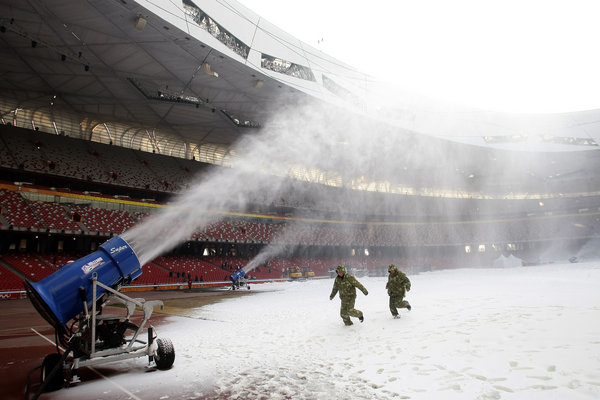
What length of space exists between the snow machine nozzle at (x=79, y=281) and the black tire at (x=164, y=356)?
1159mm

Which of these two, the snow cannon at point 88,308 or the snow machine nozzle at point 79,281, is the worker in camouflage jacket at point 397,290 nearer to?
the snow cannon at point 88,308

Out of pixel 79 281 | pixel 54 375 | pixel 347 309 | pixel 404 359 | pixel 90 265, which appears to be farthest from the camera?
pixel 347 309

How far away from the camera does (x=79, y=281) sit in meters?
4.17

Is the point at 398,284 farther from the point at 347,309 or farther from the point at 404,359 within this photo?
the point at 404,359

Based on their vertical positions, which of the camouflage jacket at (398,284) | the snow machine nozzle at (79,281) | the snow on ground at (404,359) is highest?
the snow machine nozzle at (79,281)

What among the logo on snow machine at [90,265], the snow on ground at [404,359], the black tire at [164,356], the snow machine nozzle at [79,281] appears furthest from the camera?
the black tire at [164,356]

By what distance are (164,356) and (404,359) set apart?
142 inches

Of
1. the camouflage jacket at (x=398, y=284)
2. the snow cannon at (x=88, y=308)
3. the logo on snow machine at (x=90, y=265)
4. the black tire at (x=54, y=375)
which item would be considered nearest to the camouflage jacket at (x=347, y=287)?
the camouflage jacket at (x=398, y=284)

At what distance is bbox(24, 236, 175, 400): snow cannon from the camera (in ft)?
13.0

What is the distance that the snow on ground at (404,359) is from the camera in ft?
11.1

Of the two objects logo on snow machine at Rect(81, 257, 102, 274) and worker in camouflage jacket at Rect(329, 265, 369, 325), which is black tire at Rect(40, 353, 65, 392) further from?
worker in camouflage jacket at Rect(329, 265, 369, 325)

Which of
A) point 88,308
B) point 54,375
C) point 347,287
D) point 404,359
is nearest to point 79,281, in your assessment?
point 88,308

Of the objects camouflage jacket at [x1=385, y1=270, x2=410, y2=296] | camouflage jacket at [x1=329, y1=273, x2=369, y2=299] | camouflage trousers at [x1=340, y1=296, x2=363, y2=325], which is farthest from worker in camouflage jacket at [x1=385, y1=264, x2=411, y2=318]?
camouflage trousers at [x1=340, y1=296, x2=363, y2=325]

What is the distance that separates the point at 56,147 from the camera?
30641 mm
